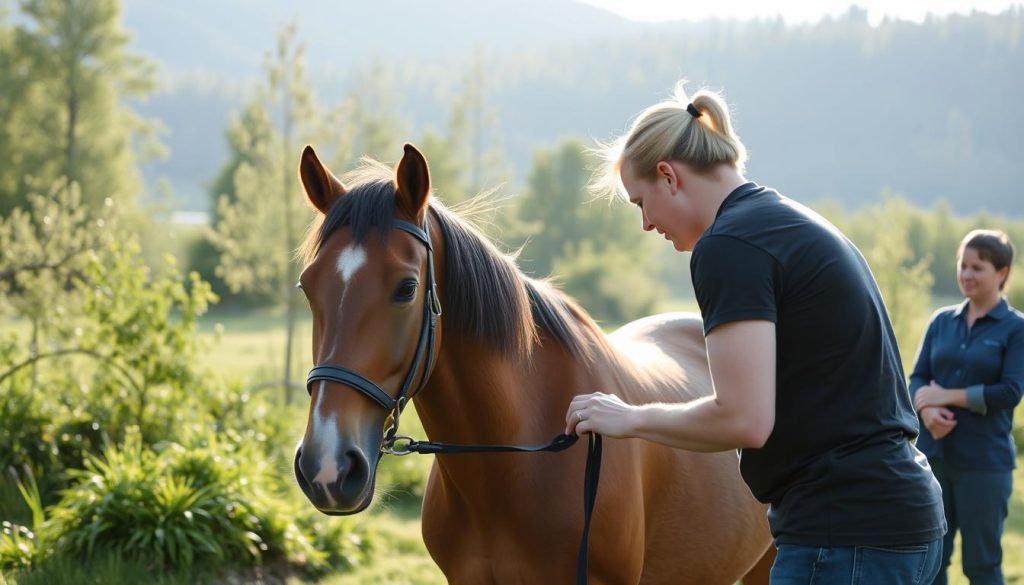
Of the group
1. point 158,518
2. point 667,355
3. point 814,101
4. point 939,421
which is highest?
point 814,101

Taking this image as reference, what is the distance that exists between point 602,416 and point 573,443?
0.38m

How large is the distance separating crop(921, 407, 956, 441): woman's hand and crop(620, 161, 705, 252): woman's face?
122 inches

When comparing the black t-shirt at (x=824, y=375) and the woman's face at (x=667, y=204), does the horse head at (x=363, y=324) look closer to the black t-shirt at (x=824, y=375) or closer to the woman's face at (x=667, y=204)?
the woman's face at (x=667, y=204)

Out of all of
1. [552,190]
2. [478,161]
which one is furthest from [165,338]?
[552,190]

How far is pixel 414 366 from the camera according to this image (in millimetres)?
2389

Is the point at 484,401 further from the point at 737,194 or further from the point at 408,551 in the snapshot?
the point at 408,551

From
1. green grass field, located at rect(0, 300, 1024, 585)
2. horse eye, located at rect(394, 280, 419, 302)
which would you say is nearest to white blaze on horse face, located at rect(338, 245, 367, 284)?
horse eye, located at rect(394, 280, 419, 302)

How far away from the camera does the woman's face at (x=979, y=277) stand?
182 inches

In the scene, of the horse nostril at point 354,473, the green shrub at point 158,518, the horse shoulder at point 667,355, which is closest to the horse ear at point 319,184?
the horse nostril at point 354,473

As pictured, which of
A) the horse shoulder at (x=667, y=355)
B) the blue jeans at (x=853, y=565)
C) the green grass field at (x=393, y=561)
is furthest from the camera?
the green grass field at (x=393, y=561)

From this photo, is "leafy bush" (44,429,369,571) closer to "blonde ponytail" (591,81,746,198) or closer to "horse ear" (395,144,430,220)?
"horse ear" (395,144,430,220)

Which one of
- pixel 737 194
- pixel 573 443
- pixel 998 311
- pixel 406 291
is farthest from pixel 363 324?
pixel 998 311

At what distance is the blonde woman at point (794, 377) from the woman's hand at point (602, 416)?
1 centimetres

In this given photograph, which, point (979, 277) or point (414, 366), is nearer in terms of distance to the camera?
point (414, 366)
